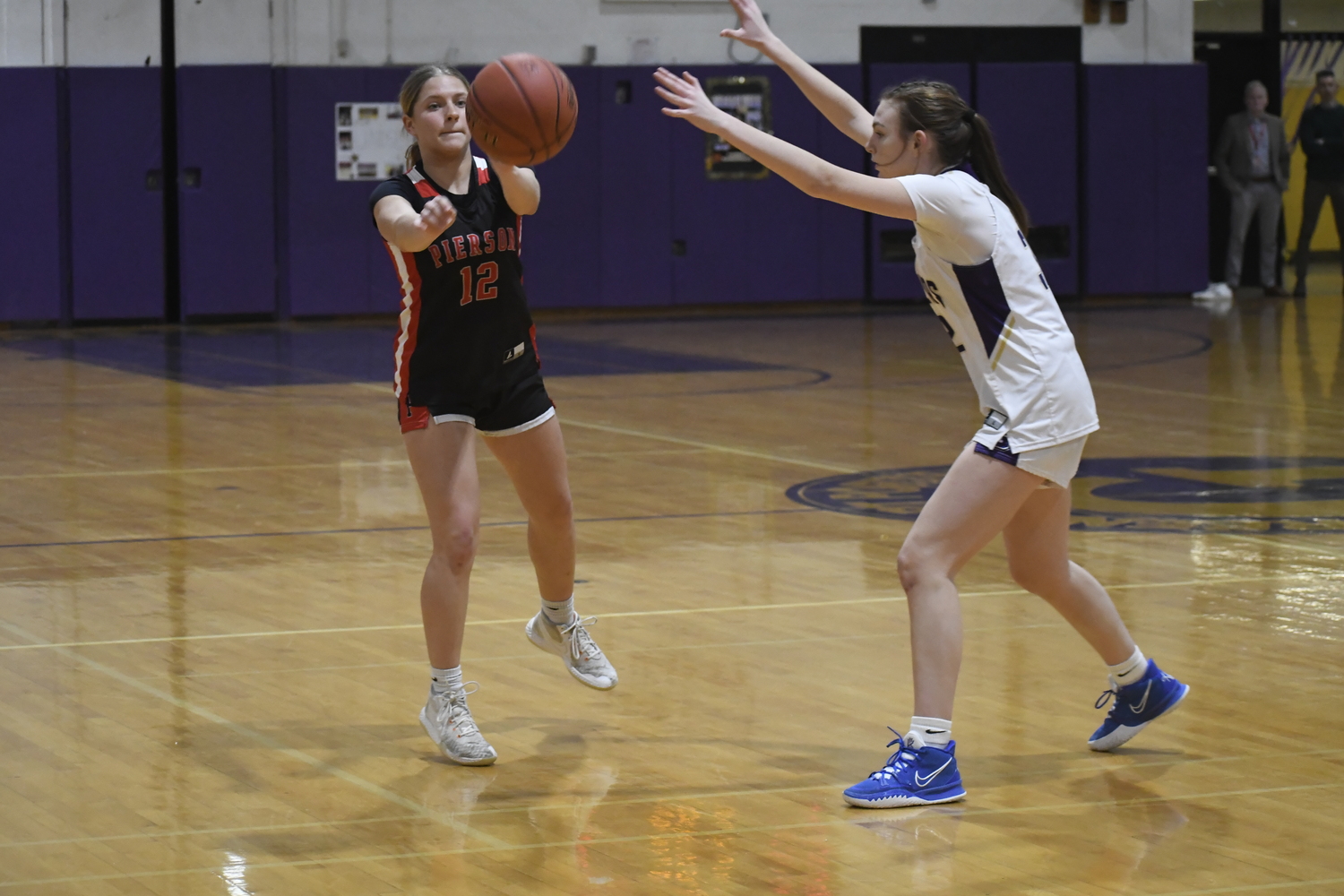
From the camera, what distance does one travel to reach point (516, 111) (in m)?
4.55

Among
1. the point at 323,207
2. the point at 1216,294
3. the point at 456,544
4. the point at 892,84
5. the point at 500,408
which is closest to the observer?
the point at 456,544

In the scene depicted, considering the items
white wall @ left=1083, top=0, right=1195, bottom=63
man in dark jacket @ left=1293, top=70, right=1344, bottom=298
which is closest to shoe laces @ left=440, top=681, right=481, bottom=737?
man in dark jacket @ left=1293, top=70, right=1344, bottom=298

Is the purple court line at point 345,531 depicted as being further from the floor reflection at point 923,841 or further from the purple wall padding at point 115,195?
the purple wall padding at point 115,195

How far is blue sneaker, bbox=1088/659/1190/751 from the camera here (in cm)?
461

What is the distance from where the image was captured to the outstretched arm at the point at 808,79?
468 centimetres

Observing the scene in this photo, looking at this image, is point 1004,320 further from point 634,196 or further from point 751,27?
point 634,196

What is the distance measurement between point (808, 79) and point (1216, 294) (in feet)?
54.6

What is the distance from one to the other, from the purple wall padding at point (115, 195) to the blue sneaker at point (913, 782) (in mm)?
14832

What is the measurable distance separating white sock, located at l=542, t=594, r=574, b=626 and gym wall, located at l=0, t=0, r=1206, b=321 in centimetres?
1341

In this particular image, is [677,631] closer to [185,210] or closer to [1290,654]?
[1290,654]

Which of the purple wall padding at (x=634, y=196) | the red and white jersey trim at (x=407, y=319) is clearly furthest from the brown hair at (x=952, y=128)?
the purple wall padding at (x=634, y=196)

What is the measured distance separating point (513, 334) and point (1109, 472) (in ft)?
16.5

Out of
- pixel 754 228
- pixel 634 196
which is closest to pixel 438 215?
pixel 634 196

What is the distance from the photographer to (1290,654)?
5523 mm
